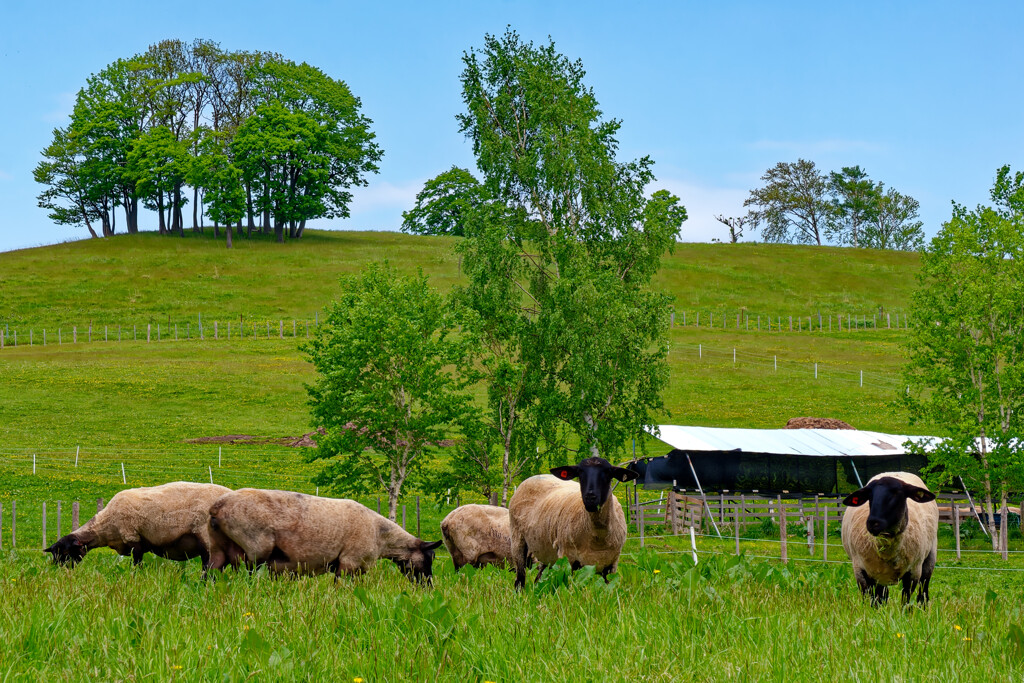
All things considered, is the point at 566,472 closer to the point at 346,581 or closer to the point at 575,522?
the point at 575,522

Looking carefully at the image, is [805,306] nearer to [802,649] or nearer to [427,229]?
[427,229]

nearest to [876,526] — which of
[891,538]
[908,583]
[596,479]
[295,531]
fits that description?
[891,538]

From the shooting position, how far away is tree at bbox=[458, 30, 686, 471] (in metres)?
31.1

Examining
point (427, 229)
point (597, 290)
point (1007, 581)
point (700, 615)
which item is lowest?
point (1007, 581)

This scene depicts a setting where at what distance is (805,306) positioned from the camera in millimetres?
89812

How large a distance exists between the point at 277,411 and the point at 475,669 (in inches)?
1772

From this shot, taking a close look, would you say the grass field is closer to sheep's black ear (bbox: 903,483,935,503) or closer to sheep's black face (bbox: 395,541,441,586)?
sheep's black ear (bbox: 903,483,935,503)

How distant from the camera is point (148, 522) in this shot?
15641 mm

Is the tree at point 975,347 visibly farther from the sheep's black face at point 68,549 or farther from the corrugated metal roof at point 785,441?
the sheep's black face at point 68,549

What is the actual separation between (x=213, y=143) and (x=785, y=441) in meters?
78.5

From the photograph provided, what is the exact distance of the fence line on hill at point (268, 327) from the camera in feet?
232

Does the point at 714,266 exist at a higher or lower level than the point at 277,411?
higher

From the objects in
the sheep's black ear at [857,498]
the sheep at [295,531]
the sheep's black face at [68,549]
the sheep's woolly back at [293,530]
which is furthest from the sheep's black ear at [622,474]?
the sheep's black face at [68,549]

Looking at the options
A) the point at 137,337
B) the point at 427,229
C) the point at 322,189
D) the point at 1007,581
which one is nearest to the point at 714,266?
the point at 427,229
